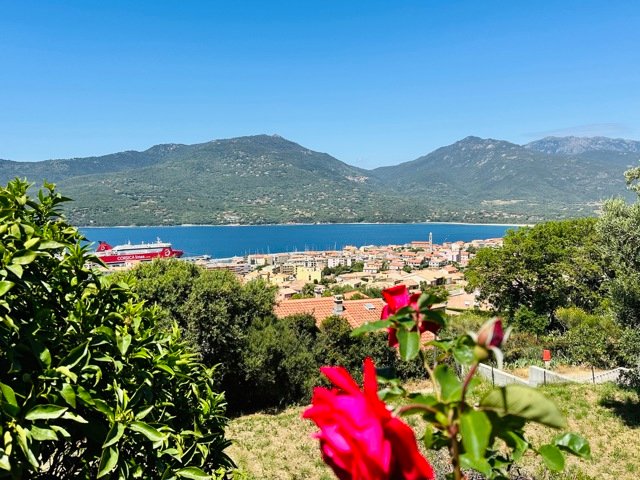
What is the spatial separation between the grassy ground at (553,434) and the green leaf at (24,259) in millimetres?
4626

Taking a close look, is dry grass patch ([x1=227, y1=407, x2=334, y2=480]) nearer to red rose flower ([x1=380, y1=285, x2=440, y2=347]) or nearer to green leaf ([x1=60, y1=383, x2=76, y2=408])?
green leaf ([x1=60, y1=383, x2=76, y2=408])

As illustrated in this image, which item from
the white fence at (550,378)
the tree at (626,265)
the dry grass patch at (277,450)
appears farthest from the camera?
the white fence at (550,378)

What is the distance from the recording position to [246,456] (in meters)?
7.60

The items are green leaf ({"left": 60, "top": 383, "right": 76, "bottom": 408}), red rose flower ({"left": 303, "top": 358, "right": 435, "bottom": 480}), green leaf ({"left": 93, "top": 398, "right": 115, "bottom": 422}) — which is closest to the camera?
red rose flower ({"left": 303, "top": 358, "right": 435, "bottom": 480})

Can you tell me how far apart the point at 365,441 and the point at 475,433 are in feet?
0.62

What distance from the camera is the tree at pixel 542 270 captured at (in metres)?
19.3

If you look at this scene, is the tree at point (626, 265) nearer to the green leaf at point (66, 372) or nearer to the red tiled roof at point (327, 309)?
the green leaf at point (66, 372)

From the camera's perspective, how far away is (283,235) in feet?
454

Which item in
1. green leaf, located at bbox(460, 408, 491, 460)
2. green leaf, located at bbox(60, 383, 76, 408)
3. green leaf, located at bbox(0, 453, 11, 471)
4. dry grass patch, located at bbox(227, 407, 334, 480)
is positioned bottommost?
dry grass patch, located at bbox(227, 407, 334, 480)

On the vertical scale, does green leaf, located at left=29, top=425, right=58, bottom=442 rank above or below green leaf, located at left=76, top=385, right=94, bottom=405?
below

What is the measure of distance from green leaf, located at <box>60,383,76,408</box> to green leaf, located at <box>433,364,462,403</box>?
4.64 feet

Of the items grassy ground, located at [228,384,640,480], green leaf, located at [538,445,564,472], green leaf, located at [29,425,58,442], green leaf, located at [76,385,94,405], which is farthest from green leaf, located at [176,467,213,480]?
grassy ground, located at [228,384,640,480]

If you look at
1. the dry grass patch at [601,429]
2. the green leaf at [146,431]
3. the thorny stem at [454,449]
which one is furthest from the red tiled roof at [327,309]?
the thorny stem at [454,449]

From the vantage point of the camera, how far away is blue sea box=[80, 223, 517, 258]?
11206cm
